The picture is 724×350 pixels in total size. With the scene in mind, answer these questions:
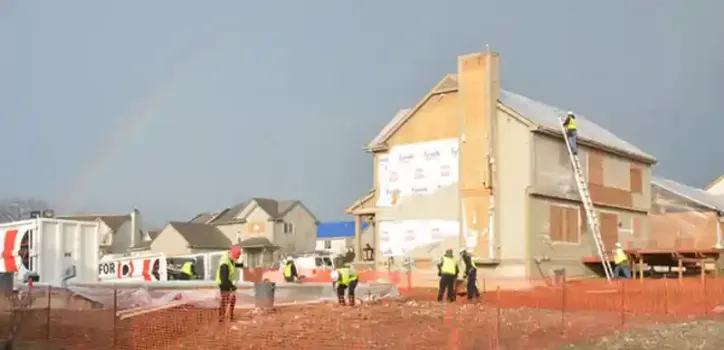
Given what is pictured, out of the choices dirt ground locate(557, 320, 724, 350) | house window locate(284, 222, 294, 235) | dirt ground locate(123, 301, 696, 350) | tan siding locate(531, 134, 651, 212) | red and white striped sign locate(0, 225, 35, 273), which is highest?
tan siding locate(531, 134, 651, 212)

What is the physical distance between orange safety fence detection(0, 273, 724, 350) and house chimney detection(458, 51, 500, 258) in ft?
30.6

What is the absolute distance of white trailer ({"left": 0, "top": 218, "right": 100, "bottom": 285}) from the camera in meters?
23.6

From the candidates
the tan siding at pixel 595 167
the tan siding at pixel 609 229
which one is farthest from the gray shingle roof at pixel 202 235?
the tan siding at pixel 595 167

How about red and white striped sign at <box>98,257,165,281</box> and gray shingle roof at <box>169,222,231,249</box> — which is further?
gray shingle roof at <box>169,222,231,249</box>

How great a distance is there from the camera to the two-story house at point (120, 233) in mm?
90500

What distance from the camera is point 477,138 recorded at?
3375 centimetres

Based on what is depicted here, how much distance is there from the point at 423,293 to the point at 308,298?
5.19 metres

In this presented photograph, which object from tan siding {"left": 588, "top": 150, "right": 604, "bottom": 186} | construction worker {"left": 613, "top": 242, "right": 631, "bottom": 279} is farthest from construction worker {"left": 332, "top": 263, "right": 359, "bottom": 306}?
tan siding {"left": 588, "top": 150, "right": 604, "bottom": 186}

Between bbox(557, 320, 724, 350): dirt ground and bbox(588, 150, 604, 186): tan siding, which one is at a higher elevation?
bbox(588, 150, 604, 186): tan siding

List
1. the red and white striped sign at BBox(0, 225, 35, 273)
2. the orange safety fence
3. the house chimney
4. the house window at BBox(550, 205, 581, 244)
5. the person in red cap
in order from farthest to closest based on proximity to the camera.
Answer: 1. the house window at BBox(550, 205, 581, 244)
2. the house chimney
3. the red and white striped sign at BBox(0, 225, 35, 273)
4. the person in red cap
5. the orange safety fence

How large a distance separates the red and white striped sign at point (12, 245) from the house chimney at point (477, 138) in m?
16.7

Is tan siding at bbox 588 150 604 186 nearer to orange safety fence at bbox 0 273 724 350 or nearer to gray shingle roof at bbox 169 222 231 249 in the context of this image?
orange safety fence at bbox 0 273 724 350

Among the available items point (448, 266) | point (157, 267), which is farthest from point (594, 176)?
point (157, 267)

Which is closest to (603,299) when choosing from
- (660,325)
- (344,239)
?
(660,325)
